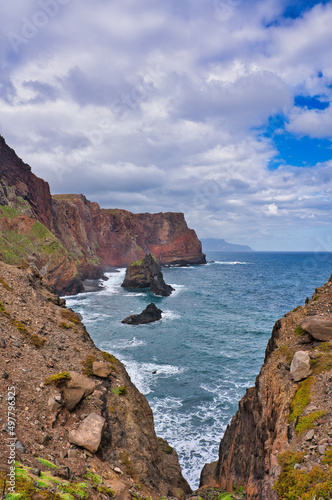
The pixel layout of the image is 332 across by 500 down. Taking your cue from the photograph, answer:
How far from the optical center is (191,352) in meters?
39.5

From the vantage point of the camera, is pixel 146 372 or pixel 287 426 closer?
pixel 287 426

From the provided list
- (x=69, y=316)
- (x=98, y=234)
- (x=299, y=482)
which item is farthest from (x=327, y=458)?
(x=98, y=234)

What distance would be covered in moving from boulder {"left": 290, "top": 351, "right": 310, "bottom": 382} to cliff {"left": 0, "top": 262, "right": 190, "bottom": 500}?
7406 millimetres

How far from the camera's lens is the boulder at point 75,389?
1062 cm

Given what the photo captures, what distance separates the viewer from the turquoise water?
24109 millimetres

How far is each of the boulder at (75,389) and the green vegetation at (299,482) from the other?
760 centimetres

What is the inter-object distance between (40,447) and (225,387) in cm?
2631

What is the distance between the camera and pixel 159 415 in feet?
83.4

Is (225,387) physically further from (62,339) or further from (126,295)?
(126,295)

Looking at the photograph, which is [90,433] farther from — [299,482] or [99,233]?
[99,233]

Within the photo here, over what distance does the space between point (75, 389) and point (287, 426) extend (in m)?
8.45

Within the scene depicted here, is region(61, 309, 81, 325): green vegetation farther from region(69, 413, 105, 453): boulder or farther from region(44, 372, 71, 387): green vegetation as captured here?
region(69, 413, 105, 453): boulder

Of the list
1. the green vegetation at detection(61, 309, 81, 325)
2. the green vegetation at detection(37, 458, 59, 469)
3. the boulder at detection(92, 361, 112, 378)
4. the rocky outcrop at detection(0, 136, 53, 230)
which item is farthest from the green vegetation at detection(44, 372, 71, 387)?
the rocky outcrop at detection(0, 136, 53, 230)

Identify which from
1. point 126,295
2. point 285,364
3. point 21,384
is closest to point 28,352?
point 21,384
